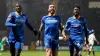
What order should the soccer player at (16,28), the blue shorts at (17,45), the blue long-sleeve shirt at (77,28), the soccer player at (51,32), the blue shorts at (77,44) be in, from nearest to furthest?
the soccer player at (51,32) → the blue shorts at (17,45) → the soccer player at (16,28) → the blue shorts at (77,44) → the blue long-sleeve shirt at (77,28)

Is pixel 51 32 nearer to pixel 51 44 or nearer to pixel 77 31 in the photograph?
pixel 51 44

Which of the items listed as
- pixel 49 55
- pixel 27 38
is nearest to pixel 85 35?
pixel 49 55

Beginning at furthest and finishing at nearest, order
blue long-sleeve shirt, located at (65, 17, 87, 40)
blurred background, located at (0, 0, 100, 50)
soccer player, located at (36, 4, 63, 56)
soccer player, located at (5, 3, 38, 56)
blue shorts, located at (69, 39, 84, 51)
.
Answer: blurred background, located at (0, 0, 100, 50), blue long-sleeve shirt, located at (65, 17, 87, 40), blue shorts, located at (69, 39, 84, 51), soccer player, located at (5, 3, 38, 56), soccer player, located at (36, 4, 63, 56)

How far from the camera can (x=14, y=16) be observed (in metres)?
12.4

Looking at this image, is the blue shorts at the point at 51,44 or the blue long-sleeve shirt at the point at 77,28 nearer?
the blue shorts at the point at 51,44

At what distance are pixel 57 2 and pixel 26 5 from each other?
319cm

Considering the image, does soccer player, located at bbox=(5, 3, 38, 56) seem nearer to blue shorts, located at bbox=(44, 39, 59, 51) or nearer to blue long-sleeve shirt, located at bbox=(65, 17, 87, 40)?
blue shorts, located at bbox=(44, 39, 59, 51)

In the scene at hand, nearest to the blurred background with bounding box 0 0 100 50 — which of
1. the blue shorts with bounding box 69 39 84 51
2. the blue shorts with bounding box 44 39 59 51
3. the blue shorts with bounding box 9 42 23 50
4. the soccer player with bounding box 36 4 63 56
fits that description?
the blue shorts with bounding box 69 39 84 51

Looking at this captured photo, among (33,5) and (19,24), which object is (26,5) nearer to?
(33,5)

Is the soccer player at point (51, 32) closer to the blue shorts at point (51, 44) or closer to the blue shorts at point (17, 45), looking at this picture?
the blue shorts at point (51, 44)

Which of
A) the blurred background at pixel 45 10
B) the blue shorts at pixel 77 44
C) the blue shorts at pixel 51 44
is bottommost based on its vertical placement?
the blurred background at pixel 45 10

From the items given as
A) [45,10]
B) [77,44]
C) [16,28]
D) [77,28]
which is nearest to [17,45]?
[16,28]

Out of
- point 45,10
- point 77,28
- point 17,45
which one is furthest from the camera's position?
point 45,10

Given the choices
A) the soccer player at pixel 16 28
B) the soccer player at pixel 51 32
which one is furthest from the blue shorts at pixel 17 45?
the soccer player at pixel 51 32
